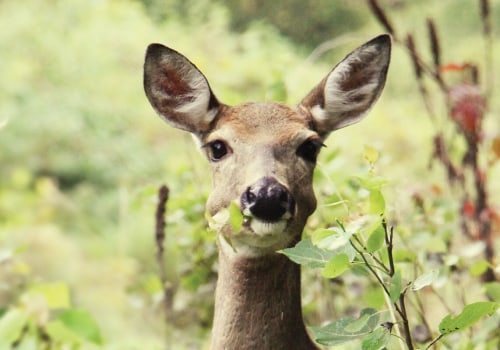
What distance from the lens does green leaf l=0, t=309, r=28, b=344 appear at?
163 cm

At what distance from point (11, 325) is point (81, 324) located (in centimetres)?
16

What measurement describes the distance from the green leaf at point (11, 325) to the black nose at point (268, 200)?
69 cm

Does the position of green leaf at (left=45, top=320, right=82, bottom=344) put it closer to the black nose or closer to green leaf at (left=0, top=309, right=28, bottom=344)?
green leaf at (left=0, top=309, right=28, bottom=344)

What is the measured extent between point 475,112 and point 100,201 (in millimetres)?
2684

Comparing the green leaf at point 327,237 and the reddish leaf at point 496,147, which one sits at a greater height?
the green leaf at point 327,237

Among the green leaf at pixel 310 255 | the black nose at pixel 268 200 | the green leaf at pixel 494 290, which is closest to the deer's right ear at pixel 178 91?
the black nose at pixel 268 200

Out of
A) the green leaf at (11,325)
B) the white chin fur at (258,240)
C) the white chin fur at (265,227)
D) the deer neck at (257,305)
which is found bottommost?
the green leaf at (11,325)

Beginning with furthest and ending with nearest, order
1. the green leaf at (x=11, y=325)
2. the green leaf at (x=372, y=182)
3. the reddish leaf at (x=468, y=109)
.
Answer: the reddish leaf at (x=468, y=109), the green leaf at (x=11, y=325), the green leaf at (x=372, y=182)

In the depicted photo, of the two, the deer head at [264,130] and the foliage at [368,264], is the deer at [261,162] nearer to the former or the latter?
the deer head at [264,130]

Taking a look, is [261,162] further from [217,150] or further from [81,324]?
[81,324]

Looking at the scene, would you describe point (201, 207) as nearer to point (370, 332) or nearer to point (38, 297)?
point (38, 297)

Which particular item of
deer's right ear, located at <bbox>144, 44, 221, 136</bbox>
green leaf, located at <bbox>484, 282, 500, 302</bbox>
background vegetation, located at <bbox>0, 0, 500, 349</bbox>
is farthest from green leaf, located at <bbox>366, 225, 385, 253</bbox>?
background vegetation, located at <bbox>0, 0, 500, 349</bbox>

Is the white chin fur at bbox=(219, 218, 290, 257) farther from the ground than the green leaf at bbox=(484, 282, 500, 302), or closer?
farther from the ground

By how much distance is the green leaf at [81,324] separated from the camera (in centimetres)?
175
